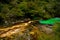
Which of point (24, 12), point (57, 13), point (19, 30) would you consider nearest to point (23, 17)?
point (24, 12)

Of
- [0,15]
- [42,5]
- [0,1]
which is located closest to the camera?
[0,15]

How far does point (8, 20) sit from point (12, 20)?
1.39 ft

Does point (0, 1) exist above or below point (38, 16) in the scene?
above

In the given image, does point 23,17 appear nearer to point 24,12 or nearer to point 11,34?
point 24,12

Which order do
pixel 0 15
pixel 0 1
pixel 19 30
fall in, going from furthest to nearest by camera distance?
1. pixel 0 1
2. pixel 0 15
3. pixel 19 30

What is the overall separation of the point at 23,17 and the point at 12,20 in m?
1.33

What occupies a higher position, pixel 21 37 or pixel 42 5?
pixel 21 37

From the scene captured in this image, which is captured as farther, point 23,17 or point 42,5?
point 42,5

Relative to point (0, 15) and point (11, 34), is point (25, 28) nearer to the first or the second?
point (11, 34)

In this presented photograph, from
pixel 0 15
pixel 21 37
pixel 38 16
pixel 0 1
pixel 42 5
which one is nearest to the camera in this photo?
pixel 21 37

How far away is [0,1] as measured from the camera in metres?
15.9

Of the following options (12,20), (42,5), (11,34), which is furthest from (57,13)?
(11,34)

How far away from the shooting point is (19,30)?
36.7 feet

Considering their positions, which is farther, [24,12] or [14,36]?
[24,12]
